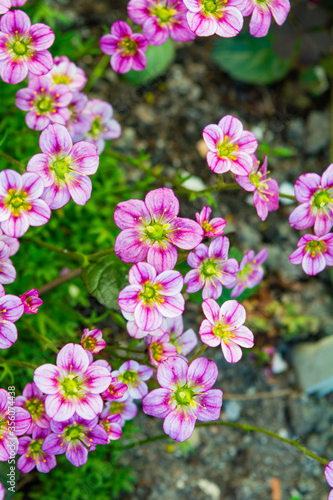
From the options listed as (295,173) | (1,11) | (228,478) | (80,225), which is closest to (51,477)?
(228,478)

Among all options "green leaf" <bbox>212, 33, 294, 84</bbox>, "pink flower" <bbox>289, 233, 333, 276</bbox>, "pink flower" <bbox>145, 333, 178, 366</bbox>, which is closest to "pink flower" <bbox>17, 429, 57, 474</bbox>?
"pink flower" <bbox>145, 333, 178, 366</bbox>

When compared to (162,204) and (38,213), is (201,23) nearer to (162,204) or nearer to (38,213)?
(162,204)

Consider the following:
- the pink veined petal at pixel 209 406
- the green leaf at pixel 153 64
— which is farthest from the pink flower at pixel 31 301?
the green leaf at pixel 153 64

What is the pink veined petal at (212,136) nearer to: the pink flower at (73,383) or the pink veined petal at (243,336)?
the pink veined petal at (243,336)

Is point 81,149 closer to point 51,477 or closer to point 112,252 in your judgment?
point 112,252

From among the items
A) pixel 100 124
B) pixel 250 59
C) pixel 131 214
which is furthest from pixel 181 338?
pixel 250 59

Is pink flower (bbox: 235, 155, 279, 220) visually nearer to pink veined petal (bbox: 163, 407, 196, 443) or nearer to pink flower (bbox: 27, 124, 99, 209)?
pink flower (bbox: 27, 124, 99, 209)

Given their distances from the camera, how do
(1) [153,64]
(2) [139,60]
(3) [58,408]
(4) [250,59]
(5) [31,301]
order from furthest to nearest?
1. (4) [250,59]
2. (1) [153,64]
3. (2) [139,60]
4. (5) [31,301]
5. (3) [58,408]
